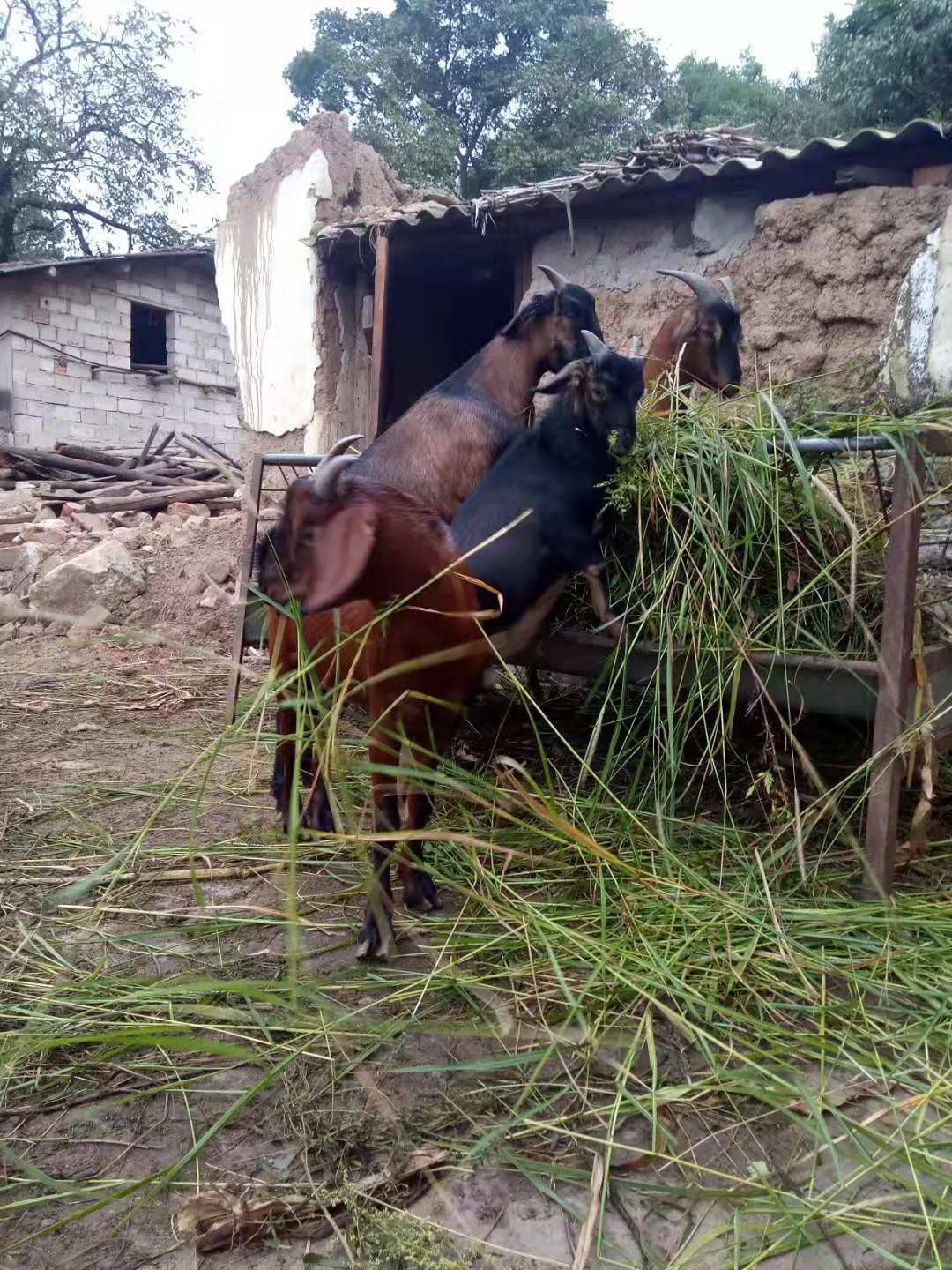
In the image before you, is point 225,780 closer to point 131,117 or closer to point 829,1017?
point 829,1017

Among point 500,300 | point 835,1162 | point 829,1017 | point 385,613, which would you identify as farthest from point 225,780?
point 500,300

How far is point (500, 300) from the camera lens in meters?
10.1

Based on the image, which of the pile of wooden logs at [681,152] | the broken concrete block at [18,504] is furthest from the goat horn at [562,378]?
the broken concrete block at [18,504]

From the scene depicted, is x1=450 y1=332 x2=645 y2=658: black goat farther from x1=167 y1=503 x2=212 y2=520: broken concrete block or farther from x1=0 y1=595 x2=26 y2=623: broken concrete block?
x1=167 y1=503 x2=212 y2=520: broken concrete block

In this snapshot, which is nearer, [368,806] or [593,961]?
[593,961]

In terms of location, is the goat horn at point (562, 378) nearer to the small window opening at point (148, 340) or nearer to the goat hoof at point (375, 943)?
the goat hoof at point (375, 943)

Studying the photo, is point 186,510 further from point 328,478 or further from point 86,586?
point 328,478

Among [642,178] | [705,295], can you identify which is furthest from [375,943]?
[642,178]

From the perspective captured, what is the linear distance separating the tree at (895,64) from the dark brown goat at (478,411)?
532 inches

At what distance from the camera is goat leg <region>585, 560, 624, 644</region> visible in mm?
3191

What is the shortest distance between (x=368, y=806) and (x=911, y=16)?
17218mm

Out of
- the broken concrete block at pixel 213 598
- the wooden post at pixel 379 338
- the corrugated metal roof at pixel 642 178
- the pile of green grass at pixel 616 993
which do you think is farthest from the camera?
the broken concrete block at pixel 213 598

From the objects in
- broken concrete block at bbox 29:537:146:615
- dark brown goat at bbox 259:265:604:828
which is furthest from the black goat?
broken concrete block at bbox 29:537:146:615

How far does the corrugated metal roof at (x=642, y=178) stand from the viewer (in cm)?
528
